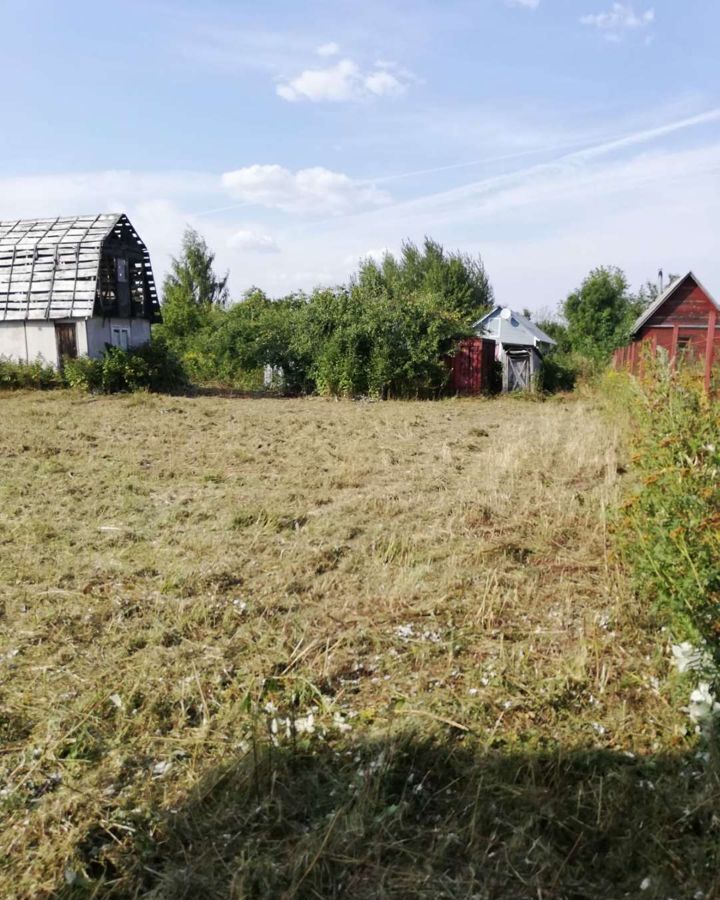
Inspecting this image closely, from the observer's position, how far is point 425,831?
2793 mm

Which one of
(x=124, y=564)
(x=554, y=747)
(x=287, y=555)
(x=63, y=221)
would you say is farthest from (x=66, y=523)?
(x=63, y=221)

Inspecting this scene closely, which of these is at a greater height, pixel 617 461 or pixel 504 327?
pixel 504 327

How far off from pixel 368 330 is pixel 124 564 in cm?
1687

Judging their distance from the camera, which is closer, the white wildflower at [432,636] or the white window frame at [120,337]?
the white wildflower at [432,636]

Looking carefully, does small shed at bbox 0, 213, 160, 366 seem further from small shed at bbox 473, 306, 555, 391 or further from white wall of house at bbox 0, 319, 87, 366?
small shed at bbox 473, 306, 555, 391

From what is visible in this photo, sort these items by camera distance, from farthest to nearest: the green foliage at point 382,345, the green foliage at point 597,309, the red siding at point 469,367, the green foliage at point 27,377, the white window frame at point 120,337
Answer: the green foliage at point 597,309, the red siding at point 469,367, the white window frame at point 120,337, the green foliage at point 382,345, the green foliage at point 27,377

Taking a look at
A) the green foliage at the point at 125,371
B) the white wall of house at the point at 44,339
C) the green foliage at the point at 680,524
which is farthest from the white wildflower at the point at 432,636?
the white wall of house at the point at 44,339

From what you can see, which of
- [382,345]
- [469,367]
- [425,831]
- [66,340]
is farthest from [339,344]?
[425,831]

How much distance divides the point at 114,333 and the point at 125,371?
99.6 inches

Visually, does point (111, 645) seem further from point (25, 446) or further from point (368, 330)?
point (368, 330)

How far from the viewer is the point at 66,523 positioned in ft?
21.7

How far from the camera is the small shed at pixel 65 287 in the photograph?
21094mm

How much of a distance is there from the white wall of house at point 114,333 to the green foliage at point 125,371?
1.83ft

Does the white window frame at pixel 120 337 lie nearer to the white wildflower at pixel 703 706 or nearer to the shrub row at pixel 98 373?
the shrub row at pixel 98 373
